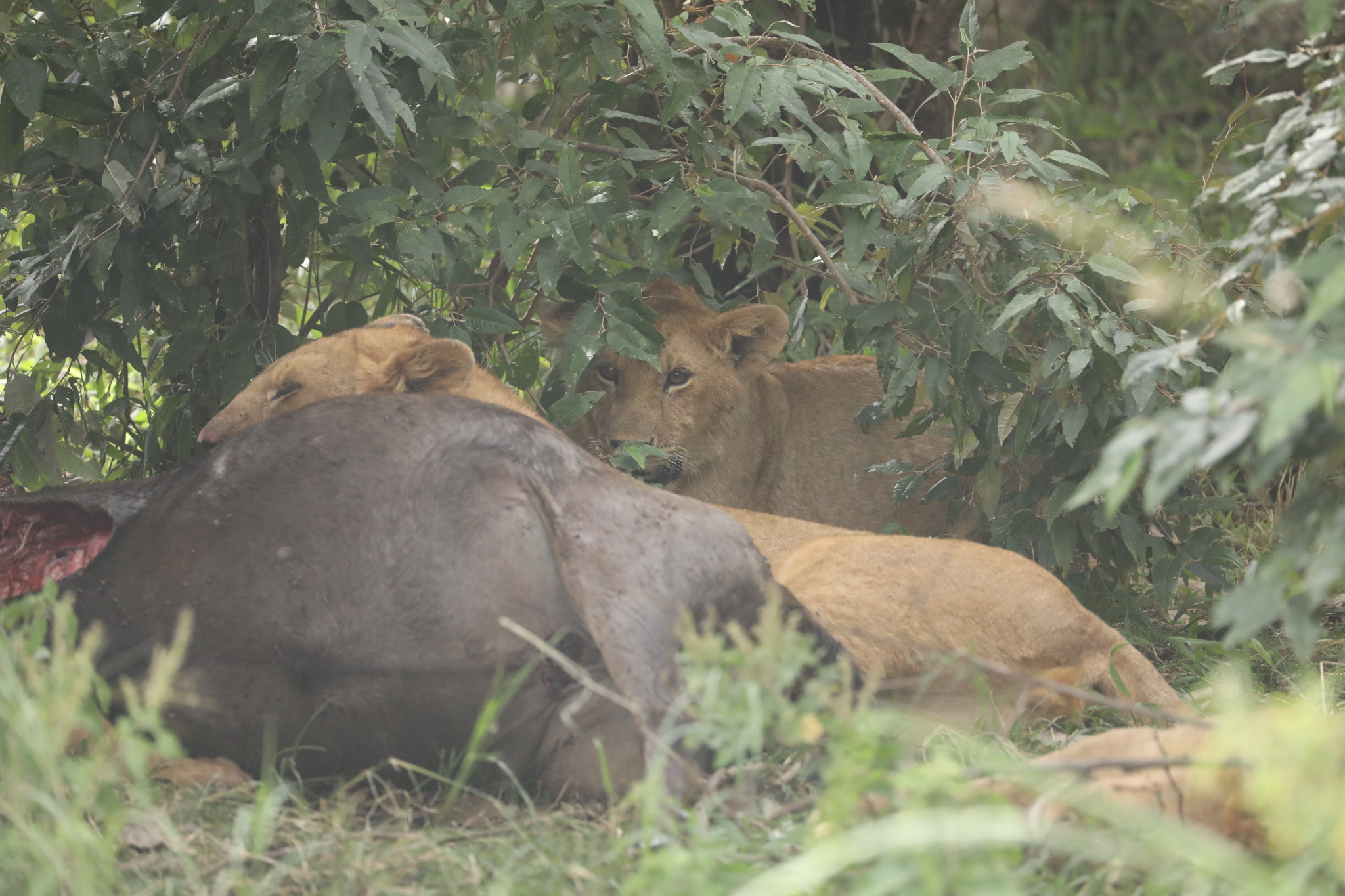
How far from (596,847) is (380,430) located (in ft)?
3.36

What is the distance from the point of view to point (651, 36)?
13.0 ft

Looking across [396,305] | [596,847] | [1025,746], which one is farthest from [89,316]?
[1025,746]

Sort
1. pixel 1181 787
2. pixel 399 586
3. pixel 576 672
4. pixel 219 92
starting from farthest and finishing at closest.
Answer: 1. pixel 219 92
2. pixel 399 586
3. pixel 1181 787
4. pixel 576 672

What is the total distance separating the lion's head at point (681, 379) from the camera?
16.9ft

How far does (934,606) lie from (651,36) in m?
1.94

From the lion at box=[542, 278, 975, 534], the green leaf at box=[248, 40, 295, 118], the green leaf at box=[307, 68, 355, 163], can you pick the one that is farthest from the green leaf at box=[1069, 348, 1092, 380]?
the green leaf at box=[248, 40, 295, 118]

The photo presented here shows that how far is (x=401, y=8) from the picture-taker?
12.0 feet

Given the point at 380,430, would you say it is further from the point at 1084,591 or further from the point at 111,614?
the point at 1084,591

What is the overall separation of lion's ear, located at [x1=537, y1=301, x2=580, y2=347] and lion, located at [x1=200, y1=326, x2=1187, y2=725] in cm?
133

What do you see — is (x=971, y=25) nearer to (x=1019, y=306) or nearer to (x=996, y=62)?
(x=996, y=62)

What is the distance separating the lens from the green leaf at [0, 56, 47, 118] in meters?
3.74

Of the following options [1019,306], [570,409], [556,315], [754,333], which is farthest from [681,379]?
[1019,306]

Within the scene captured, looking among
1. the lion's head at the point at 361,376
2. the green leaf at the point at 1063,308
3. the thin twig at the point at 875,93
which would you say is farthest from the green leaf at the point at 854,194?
the lion's head at the point at 361,376

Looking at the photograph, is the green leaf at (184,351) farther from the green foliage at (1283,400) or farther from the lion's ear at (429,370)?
the green foliage at (1283,400)
